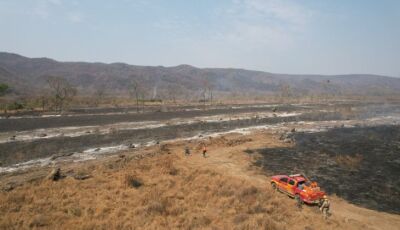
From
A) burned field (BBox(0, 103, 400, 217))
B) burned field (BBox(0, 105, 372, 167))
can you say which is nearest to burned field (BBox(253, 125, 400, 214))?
burned field (BBox(0, 103, 400, 217))

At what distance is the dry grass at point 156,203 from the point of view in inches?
603

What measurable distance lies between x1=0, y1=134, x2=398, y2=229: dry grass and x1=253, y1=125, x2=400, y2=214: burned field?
5.26 metres

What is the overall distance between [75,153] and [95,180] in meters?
13.2

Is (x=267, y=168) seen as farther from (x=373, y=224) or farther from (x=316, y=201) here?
(x=373, y=224)

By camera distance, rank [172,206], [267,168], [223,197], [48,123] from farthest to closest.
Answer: [48,123] < [267,168] < [223,197] < [172,206]

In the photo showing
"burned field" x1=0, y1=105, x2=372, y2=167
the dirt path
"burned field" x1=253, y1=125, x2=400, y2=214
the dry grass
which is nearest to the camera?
the dry grass

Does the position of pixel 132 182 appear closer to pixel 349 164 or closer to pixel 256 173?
pixel 256 173

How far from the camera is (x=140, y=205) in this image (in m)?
17.8

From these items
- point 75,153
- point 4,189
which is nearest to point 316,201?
point 4,189

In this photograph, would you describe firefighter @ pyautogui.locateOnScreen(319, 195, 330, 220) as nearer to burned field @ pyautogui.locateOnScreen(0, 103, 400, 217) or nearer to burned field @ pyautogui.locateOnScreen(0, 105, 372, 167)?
burned field @ pyautogui.locateOnScreen(0, 103, 400, 217)

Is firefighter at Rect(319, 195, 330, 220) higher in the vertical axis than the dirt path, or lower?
higher

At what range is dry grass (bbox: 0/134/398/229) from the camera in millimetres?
15328

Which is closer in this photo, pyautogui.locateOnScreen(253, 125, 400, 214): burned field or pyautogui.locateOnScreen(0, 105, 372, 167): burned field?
pyautogui.locateOnScreen(253, 125, 400, 214): burned field

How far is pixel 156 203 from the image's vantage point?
56.9 ft
